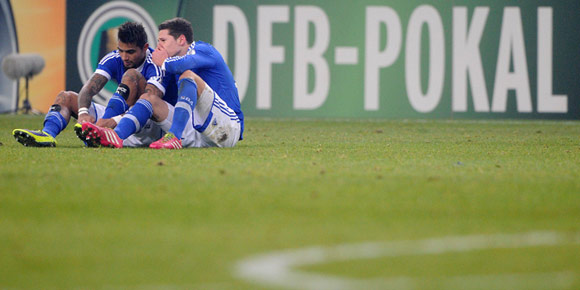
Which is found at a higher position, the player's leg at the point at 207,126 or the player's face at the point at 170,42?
the player's face at the point at 170,42

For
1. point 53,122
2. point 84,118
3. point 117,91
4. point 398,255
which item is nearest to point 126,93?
point 117,91

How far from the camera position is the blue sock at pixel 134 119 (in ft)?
25.5

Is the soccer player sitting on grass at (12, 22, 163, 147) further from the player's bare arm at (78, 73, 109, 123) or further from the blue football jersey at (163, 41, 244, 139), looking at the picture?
the blue football jersey at (163, 41, 244, 139)

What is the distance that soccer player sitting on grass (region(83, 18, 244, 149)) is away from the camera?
781cm

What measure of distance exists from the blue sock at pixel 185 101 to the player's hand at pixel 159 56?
0.31 metres

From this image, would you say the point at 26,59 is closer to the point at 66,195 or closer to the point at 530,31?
the point at 530,31

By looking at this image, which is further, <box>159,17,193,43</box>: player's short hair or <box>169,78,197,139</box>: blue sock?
<box>159,17,193,43</box>: player's short hair

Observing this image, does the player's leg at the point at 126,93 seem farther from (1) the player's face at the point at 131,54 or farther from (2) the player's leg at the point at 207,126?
(2) the player's leg at the point at 207,126

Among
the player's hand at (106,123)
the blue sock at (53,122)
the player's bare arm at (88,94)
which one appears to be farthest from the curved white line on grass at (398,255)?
the blue sock at (53,122)

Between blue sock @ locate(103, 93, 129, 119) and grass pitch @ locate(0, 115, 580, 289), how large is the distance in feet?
1.16

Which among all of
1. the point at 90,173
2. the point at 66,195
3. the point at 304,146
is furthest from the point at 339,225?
the point at 304,146

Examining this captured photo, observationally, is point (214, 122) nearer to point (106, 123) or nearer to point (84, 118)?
point (106, 123)

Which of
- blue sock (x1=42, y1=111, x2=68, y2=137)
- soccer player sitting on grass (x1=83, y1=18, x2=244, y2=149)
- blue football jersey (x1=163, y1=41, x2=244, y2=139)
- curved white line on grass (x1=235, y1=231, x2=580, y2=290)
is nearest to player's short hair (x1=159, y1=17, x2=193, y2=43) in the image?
soccer player sitting on grass (x1=83, y1=18, x2=244, y2=149)

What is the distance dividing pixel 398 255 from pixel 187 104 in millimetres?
4729
